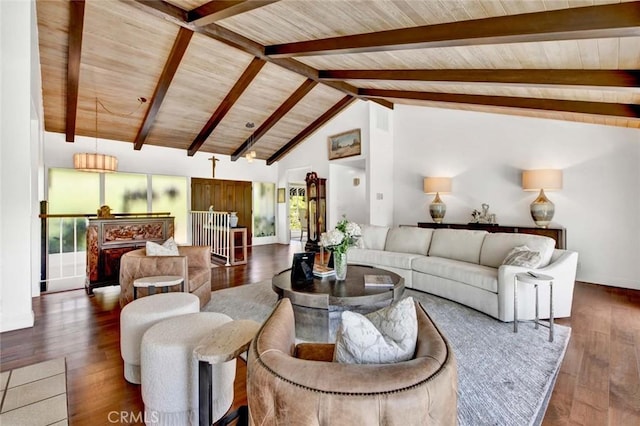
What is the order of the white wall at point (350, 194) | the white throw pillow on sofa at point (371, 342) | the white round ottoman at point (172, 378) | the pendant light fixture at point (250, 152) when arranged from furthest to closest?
the white wall at point (350, 194) → the pendant light fixture at point (250, 152) → the white round ottoman at point (172, 378) → the white throw pillow on sofa at point (371, 342)

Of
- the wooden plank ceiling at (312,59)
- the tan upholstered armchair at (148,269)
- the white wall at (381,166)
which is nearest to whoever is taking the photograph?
the wooden plank ceiling at (312,59)

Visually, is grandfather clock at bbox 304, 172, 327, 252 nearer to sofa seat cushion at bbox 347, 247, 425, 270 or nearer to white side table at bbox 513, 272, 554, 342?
sofa seat cushion at bbox 347, 247, 425, 270

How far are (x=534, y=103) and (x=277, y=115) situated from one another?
5.04 metres

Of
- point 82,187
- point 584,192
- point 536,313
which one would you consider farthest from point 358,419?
point 82,187

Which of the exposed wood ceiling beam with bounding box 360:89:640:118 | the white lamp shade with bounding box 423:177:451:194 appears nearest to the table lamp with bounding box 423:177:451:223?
the white lamp shade with bounding box 423:177:451:194

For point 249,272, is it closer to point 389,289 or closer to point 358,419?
point 389,289

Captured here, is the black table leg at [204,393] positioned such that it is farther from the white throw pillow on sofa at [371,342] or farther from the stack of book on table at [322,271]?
the stack of book on table at [322,271]

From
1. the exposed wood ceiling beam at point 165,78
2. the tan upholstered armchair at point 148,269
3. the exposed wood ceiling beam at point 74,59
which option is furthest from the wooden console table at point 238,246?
the exposed wood ceiling beam at point 74,59

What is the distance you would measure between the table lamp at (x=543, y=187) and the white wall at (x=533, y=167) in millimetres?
344

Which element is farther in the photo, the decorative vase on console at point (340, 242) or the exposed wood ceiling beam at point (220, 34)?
the exposed wood ceiling beam at point (220, 34)

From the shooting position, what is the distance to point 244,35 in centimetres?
429

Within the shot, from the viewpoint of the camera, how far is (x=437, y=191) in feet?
19.8

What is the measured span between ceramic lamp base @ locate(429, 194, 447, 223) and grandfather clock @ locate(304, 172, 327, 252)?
274cm

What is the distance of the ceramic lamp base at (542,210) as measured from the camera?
470 cm
